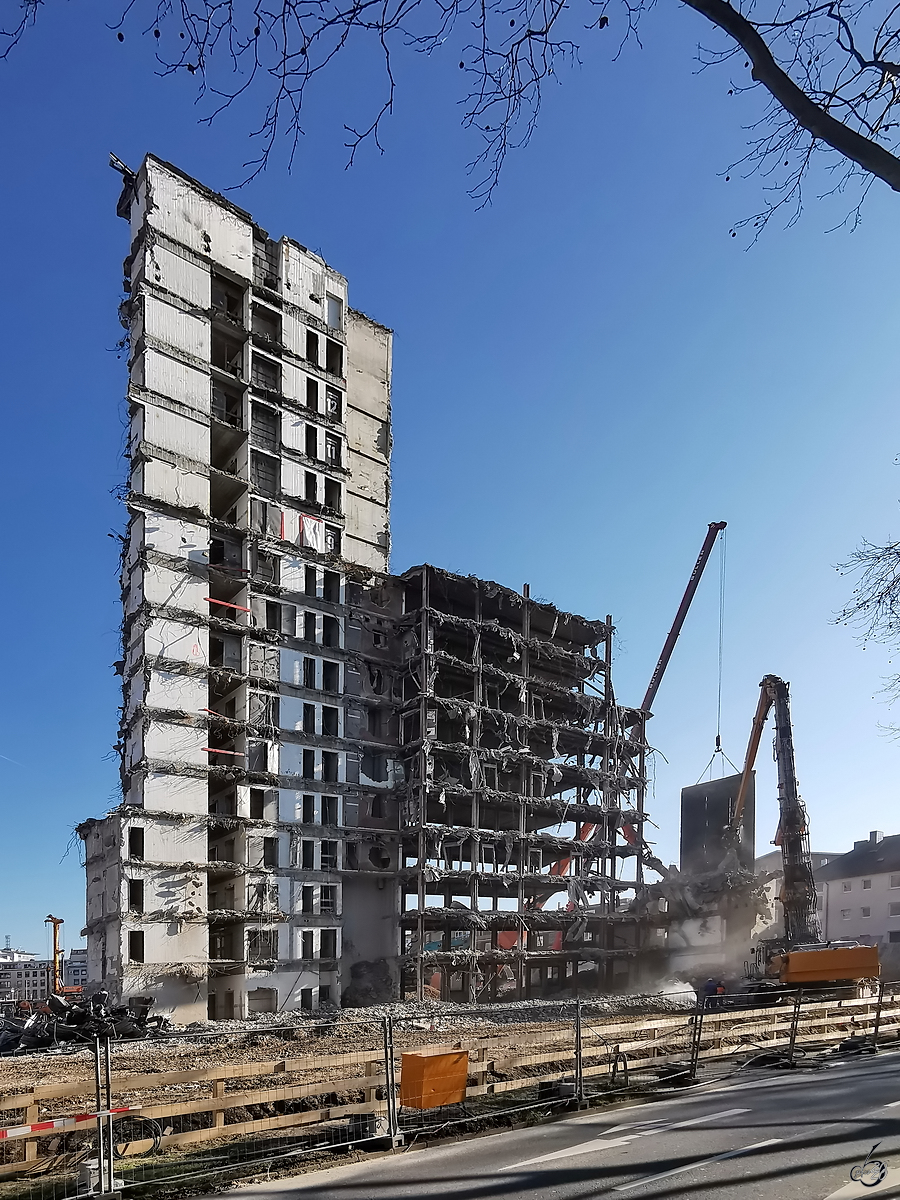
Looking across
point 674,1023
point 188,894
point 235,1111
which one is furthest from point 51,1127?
point 188,894

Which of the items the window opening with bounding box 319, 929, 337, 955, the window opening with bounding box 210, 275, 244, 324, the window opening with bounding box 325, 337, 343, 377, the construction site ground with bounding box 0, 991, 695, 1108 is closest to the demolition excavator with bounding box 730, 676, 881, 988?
the construction site ground with bounding box 0, 991, 695, 1108

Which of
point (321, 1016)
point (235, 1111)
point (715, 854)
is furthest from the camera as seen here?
point (715, 854)

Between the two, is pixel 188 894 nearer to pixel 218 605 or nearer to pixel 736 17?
pixel 218 605

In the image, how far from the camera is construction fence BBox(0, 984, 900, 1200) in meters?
11.8

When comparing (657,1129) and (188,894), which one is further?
(188,894)

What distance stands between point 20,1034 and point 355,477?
38.1 metres

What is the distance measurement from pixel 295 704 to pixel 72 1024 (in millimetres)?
21021

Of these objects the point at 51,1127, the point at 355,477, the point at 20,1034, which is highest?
the point at 355,477

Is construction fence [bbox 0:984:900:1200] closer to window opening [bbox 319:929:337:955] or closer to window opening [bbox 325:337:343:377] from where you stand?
window opening [bbox 319:929:337:955]

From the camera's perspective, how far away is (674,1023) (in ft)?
76.0

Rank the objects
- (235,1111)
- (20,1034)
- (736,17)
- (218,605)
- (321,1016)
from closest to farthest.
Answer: (736,17), (235,1111), (20,1034), (321,1016), (218,605)

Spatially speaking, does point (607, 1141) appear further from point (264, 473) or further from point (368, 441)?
point (368, 441)

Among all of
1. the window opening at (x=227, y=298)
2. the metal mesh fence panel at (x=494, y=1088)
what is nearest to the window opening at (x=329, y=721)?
the window opening at (x=227, y=298)

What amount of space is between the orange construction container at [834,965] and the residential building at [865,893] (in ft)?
158
